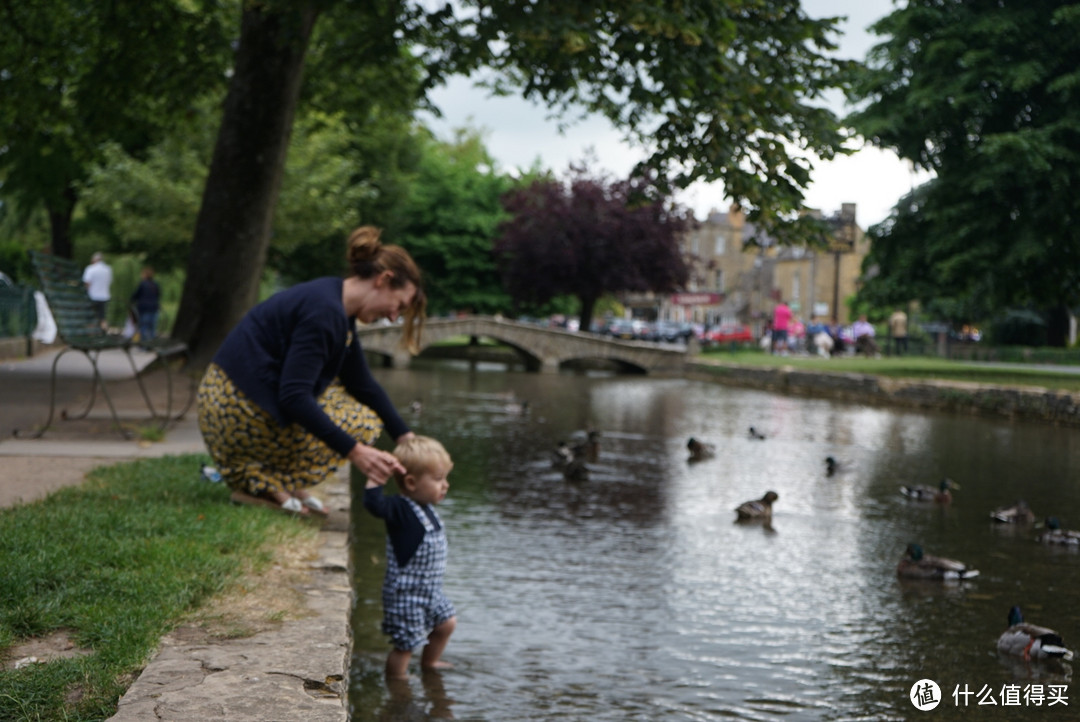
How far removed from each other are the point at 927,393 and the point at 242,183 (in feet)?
50.2

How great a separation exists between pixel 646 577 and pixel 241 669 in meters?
4.06

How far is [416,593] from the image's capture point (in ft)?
16.9

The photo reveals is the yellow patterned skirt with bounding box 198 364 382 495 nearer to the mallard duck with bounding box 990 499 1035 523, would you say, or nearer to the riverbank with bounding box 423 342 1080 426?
the mallard duck with bounding box 990 499 1035 523

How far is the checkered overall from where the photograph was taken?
5.14 m

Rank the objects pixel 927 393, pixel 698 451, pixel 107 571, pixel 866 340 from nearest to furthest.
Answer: pixel 107 571 → pixel 698 451 → pixel 927 393 → pixel 866 340

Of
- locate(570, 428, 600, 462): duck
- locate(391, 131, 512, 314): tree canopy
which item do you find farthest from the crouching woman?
locate(391, 131, 512, 314): tree canopy

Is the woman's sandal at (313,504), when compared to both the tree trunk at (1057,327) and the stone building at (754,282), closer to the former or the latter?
the tree trunk at (1057,327)

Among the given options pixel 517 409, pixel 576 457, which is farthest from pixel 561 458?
pixel 517 409

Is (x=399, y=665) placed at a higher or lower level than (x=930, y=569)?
lower

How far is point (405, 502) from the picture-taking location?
17.0 ft

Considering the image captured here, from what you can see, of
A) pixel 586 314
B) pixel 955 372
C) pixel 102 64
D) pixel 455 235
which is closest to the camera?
pixel 102 64

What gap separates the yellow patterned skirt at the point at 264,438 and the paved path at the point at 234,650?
350 mm

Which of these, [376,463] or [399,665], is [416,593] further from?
[376,463]

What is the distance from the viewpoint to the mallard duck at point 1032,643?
5480 millimetres
